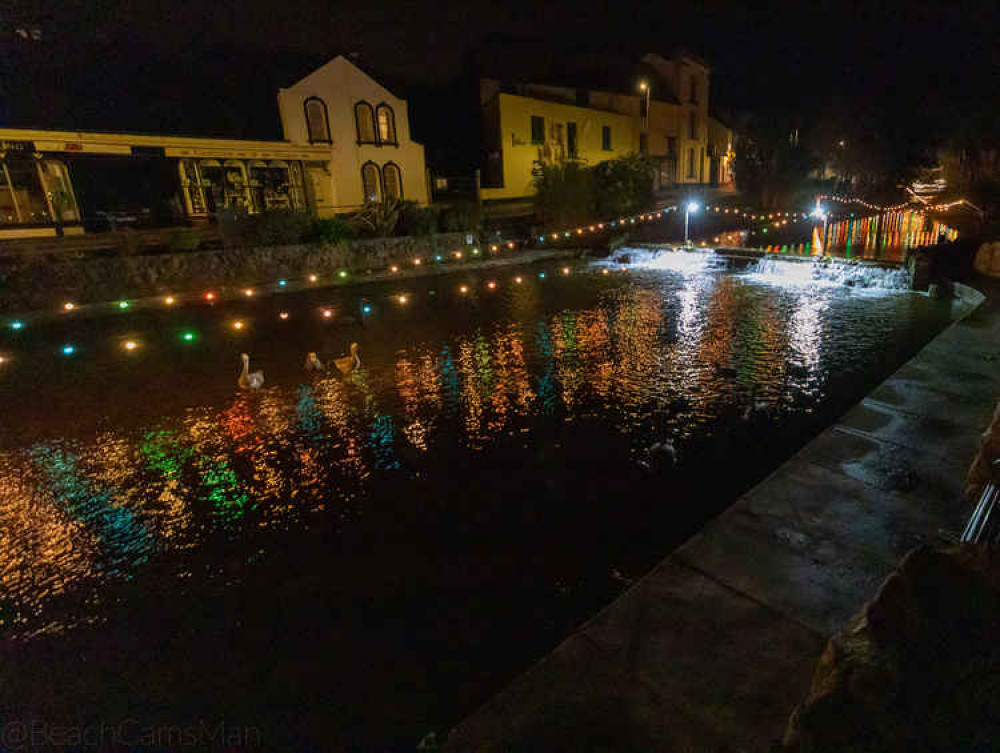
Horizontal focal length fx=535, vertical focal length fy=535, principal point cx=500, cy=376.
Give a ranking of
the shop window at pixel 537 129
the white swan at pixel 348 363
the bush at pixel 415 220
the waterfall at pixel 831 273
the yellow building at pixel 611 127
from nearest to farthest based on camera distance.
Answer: the white swan at pixel 348 363, the waterfall at pixel 831 273, the bush at pixel 415 220, the yellow building at pixel 611 127, the shop window at pixel 537 129

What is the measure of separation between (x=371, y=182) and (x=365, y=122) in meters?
2.90

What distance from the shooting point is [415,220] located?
919 inches

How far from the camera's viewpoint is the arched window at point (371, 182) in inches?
1098

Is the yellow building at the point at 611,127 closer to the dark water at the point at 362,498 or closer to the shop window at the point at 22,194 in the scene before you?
the shop window at the point at 22,194

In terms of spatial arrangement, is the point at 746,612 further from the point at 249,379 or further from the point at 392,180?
the point at 392,180

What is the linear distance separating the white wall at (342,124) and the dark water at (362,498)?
16.7m

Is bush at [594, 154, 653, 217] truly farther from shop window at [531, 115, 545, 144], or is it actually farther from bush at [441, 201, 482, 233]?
bush at [441, 201, 482, 233]

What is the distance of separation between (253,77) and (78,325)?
1689 cm

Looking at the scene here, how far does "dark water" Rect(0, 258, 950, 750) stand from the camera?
153 inches

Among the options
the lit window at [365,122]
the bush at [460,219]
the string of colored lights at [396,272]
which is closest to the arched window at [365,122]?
the lit window at [365,122]

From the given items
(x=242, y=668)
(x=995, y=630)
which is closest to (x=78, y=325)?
(x=242, y=668)

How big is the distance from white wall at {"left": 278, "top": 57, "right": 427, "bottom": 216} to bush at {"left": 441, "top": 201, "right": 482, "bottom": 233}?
5992 millimetres

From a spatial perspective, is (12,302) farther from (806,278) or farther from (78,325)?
(806,278)

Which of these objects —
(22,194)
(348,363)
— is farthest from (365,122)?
(348,363)
